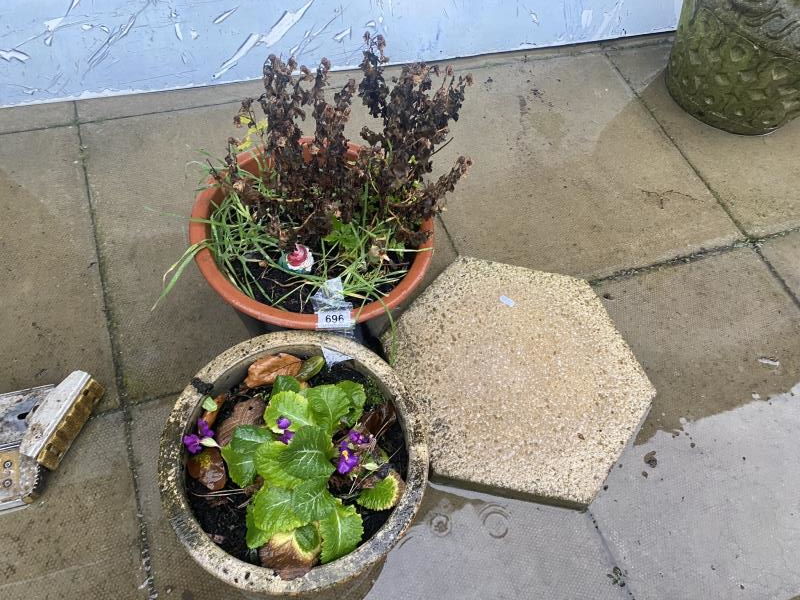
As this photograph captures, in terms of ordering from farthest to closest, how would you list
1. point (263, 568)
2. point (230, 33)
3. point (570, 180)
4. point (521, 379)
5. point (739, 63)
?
point (230, 33)
point (570, 180)
point (739, 63)
point (521, 379)
point (263, 568)

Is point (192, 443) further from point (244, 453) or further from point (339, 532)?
point (339, 532)

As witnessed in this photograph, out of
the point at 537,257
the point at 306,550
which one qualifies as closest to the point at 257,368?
the point at 306,550

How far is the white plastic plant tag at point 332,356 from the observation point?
1.71 meters

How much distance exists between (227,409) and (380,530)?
1.90 feet

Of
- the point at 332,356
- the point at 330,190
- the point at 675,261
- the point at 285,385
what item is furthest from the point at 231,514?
the point at 675,261

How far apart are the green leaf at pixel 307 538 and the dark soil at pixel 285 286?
64 centimetres

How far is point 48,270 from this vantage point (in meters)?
2.42

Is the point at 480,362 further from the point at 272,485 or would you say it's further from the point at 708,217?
the point at 708,217

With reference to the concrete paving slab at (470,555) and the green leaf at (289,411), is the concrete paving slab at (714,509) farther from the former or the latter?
the green leaf at (289,411)

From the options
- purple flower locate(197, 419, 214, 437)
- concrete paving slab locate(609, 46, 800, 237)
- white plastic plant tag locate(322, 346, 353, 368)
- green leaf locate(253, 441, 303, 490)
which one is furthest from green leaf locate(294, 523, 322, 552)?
concrete paving slab locate(609, 46, 800, 237)

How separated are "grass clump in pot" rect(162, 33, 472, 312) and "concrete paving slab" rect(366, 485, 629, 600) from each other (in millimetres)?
796

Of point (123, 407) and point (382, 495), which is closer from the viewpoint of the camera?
point (382, 495)

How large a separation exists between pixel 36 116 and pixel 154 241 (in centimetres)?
103

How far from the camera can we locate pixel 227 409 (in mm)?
1729
